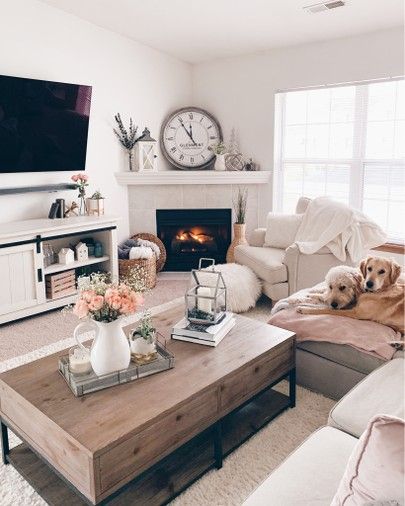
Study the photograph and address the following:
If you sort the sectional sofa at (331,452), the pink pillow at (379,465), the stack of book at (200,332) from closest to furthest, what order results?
the pink pillow at (379,465)
the sectional sofa at (331,452)
the stack of book at (200,332)

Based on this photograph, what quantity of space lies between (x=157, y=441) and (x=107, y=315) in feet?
1.61

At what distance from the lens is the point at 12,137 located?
3.79 m

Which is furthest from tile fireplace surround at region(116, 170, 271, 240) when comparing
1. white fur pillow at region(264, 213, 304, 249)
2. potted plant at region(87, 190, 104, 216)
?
white fur pillow at region(264, 213, 304, 249)

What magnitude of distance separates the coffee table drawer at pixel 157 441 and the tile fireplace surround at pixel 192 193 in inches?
134

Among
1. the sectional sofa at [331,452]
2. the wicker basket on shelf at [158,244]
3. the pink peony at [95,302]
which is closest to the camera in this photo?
the sectional sofa at [331,452]

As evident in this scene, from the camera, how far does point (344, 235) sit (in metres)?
3.90

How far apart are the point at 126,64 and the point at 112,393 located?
3.85 m

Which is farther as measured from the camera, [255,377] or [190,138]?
[190,138]

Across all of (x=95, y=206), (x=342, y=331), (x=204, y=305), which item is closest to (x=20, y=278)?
(x=95, y=206)

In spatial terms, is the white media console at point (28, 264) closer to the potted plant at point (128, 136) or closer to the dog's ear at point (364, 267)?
the potted plant at point (128, 136)

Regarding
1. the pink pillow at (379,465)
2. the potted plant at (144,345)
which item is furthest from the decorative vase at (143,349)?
the pink pillow at (379,465)

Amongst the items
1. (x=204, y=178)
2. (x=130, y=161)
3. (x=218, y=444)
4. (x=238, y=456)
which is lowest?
(x=238, y=456)

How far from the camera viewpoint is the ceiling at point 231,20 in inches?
148

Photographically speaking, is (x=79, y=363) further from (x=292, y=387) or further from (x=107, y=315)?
(x=292, y=387)
